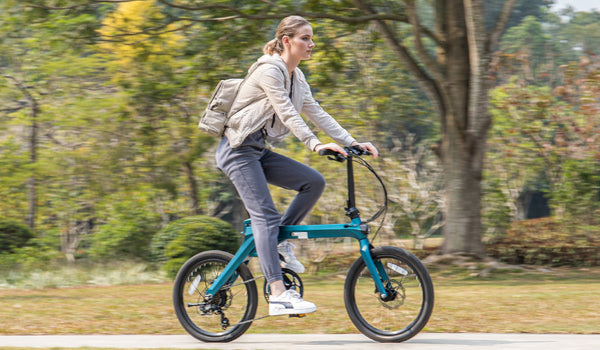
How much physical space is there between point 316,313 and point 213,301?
1344 millimetres

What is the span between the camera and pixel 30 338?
543 cm

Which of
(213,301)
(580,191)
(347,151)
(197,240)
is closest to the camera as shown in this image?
(347,151)

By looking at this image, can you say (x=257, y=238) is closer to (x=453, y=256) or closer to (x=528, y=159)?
(x=453, y=256)

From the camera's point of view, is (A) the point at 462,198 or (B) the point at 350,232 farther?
(A) the point at 462,198

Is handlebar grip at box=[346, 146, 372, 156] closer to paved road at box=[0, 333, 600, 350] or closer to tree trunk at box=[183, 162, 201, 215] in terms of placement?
paved road at box=[0, 333, 600, 350]

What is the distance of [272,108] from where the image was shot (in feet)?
16.0

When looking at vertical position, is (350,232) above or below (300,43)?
below

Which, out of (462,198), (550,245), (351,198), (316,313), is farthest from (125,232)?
(351,198)

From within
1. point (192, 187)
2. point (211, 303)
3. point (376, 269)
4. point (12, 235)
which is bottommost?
point (12, 235)

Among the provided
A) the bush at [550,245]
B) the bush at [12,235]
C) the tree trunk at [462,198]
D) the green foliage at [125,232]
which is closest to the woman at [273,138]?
the tree trunk at [462,198]

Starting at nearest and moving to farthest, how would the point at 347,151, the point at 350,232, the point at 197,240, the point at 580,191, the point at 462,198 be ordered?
the point at 347,151, the point at 350,232, the point at 462,198, the point at 197,240, the point at 580,191

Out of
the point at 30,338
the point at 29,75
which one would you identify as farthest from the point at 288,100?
the point at 29,75

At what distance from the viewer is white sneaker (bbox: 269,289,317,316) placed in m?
4.78

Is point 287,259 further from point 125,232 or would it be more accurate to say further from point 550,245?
point 125,232
